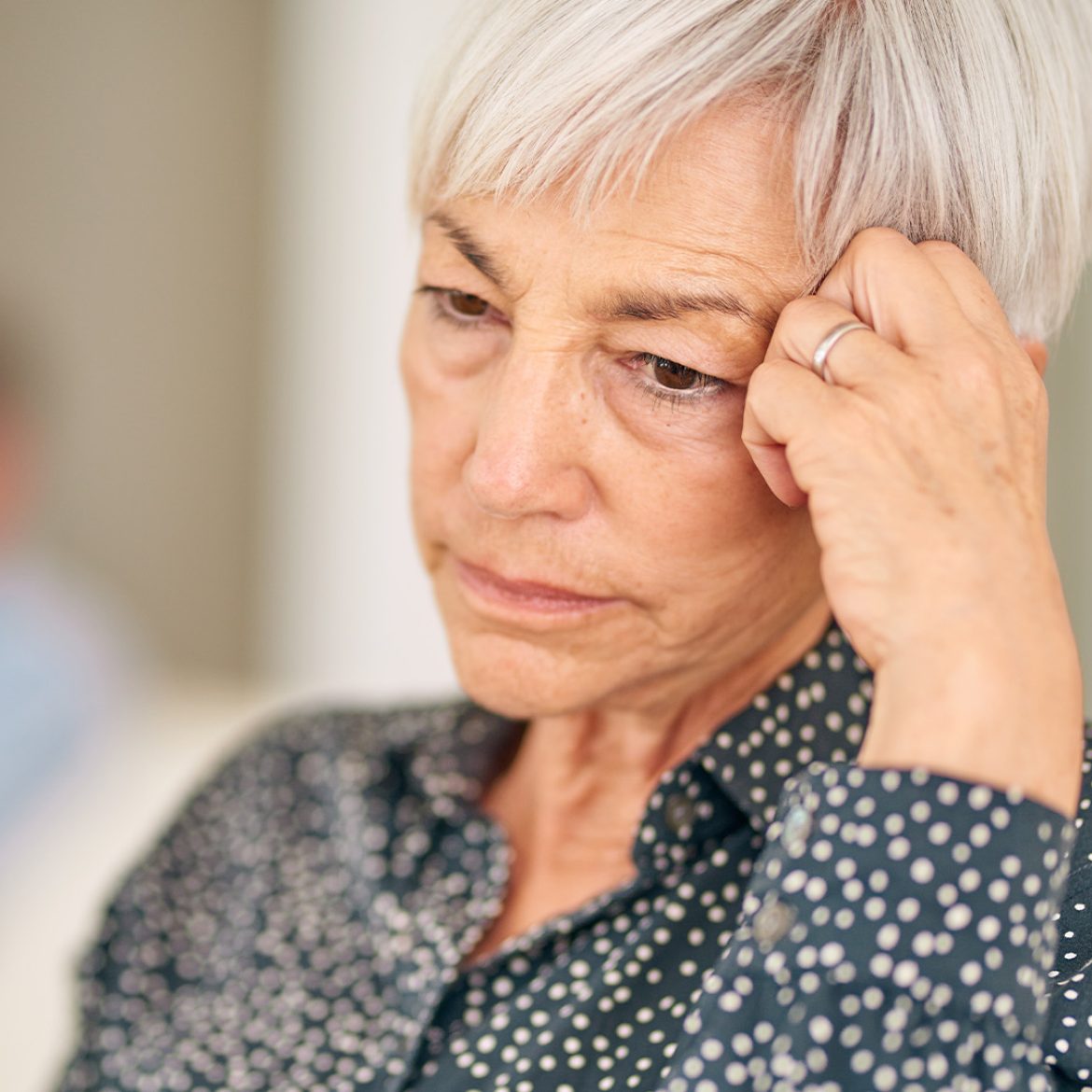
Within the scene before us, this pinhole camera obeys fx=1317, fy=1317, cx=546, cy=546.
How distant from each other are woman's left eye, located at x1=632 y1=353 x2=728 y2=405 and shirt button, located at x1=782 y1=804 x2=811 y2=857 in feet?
1.12

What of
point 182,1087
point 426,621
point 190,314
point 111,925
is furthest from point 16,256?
point 182,1087

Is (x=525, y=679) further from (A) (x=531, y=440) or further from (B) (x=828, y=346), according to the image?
(B) (x=828, y=346)

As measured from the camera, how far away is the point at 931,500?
84 centimetres

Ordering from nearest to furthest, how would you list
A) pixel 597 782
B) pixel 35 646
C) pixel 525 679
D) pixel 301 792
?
pixel 525 679 < pixel 597 782 < pixel 301 792 < pixel 35 646

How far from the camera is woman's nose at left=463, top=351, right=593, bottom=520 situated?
101cm

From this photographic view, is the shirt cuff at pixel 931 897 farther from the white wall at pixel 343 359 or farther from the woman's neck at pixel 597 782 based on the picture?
the white wall at pixel 343 359

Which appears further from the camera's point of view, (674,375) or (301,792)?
(301,792)

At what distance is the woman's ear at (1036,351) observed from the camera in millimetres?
1071

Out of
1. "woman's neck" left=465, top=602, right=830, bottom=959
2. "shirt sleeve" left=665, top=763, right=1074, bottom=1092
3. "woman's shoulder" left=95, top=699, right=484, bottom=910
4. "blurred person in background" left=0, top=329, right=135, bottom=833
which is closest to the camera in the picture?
"shirt sleeve" left=665, top=763, right=1074, bottom=1092

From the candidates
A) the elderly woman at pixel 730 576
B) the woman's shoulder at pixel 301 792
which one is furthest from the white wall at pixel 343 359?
the elderly woman at pixel 730 576

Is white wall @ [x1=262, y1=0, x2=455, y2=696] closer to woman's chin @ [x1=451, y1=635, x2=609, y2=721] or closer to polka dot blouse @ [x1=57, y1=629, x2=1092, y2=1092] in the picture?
polka dot blouse @ [x1=57, y1=629, x2=1092, y2=1092]

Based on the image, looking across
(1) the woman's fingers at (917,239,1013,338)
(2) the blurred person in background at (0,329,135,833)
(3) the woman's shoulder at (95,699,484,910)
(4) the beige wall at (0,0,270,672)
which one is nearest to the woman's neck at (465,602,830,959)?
(3) the woman's shoulder at (95,699,484,910)

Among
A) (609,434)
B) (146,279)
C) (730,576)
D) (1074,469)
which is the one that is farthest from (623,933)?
(146,279)

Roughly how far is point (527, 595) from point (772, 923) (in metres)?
0.39
